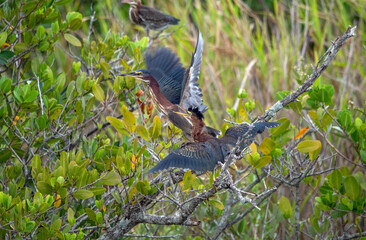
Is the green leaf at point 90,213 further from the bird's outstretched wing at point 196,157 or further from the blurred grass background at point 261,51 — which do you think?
the blurred grass background at point 261,51

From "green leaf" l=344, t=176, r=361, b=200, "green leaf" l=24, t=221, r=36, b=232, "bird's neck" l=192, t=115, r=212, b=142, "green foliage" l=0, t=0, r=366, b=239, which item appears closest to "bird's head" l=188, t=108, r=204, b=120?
"bird's neck" l=192, t=115, r=212, b=142

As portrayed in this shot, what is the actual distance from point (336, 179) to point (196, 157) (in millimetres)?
896

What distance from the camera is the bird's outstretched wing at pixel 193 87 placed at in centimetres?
361

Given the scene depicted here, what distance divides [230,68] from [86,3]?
8.94 feet

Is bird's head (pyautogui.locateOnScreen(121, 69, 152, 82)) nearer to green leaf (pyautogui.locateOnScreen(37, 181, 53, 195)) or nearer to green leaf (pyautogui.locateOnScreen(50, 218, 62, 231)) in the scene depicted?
green leaf (pyautogui.locateOnScreen(37, 181, 53, 195))

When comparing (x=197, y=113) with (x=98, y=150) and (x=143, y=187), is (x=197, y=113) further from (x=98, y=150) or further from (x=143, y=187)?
(x=143, y=187)

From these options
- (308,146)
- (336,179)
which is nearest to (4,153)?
(308,146)

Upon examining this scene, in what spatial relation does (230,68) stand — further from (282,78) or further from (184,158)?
(184,158)

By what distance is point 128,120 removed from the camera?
284cm

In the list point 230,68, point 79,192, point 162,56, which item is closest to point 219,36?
point 230,68

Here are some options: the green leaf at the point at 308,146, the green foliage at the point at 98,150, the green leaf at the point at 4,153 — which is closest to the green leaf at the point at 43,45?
the green foliage at the point at 98,150

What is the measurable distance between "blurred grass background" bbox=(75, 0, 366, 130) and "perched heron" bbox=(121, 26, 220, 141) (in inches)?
37.0

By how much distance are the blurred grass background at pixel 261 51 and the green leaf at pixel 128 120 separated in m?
2.00

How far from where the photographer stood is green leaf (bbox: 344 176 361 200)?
3027 millimetres
